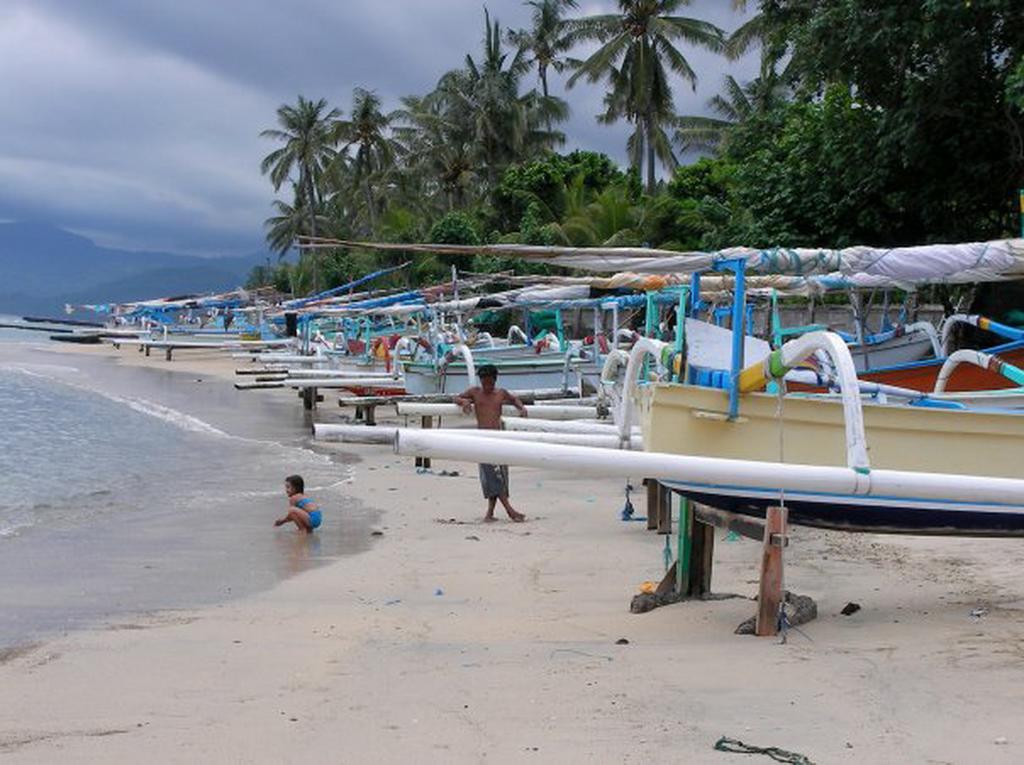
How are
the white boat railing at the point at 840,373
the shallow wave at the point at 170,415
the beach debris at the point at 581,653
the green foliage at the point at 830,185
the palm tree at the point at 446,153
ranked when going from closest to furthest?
1. the white boat railing at the point at 840,373
2. the beach debris at the point at 581,653
3. the green foliage at the point at 830,185
4. the shallow wave at the point at 170,415
5. the palm tree at the point at 446,153

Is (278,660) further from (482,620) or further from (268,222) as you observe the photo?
(268,222)

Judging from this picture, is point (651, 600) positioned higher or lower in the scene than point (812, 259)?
lower

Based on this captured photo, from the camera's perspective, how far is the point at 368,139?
60.3 m

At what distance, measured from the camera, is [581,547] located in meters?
A: 10.4

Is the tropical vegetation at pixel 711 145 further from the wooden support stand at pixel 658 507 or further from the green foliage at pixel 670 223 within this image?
the wooden support stand at pixel 658 507

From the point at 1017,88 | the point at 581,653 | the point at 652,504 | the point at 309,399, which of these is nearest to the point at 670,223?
the point at 309,399

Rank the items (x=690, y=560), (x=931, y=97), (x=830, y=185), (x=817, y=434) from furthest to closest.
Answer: (x=830, y=185)
(x=931, y=97)
(x=690, y=560)
(x=817, y=434)

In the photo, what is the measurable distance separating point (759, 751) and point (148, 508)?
10499mm

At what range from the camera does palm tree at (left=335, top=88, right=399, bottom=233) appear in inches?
2361

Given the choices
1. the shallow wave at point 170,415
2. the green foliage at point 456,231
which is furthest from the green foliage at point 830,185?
the green foliage at point 456,231

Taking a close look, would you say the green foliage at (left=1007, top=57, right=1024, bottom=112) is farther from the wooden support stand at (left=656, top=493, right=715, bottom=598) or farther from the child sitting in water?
the child sitting in water

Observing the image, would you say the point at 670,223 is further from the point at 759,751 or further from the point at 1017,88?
the point at 759,751

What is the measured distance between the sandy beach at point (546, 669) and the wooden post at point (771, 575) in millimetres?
132

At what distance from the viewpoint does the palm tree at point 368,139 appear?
59969 millimetres
